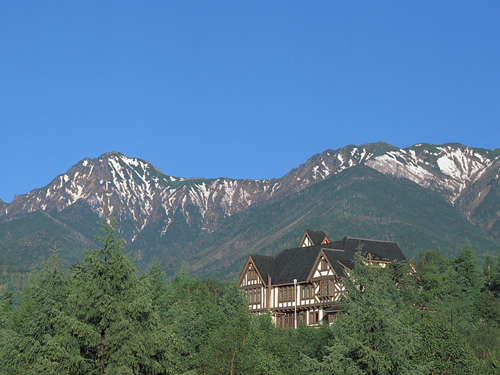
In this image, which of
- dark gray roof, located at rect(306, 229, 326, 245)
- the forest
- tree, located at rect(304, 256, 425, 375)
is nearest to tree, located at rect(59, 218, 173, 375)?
the forest

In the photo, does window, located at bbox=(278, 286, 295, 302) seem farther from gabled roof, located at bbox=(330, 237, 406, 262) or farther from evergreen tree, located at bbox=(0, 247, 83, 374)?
evergreen tree, located at bbox=(0, 247, 83, 374)

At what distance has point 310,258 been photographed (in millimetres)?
100188

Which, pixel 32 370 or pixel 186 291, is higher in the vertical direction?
pixel 186 291

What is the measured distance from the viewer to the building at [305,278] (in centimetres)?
9400

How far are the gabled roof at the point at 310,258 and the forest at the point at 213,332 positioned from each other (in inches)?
490

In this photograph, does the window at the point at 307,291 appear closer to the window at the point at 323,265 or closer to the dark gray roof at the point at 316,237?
the window at the point at 323,265

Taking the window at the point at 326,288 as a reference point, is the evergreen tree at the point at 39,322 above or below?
below

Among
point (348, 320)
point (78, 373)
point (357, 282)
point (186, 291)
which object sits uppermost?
point (186, 291)

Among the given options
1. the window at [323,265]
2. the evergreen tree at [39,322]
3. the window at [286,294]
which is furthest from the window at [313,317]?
the evergreen tree at [39,322]

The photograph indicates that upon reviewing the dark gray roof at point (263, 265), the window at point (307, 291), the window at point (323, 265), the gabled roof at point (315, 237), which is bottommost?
the window at point (307, 291)

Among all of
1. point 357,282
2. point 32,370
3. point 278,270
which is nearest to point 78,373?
point 32,370

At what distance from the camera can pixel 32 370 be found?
43062 millimetres

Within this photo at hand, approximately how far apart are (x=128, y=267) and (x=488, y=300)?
2114 inches

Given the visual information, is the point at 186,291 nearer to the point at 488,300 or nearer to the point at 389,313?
the point at 488,300
